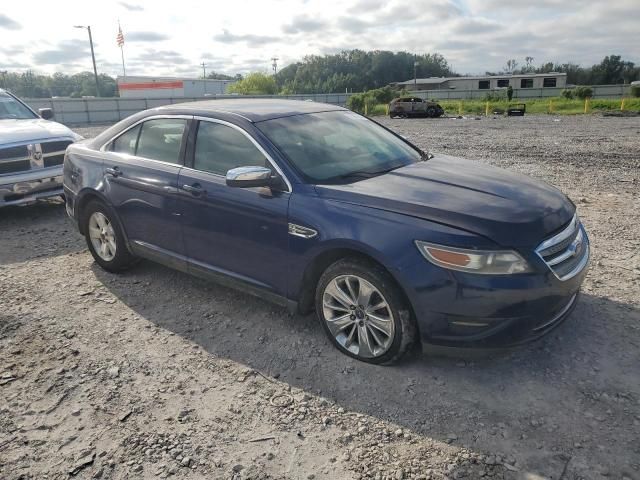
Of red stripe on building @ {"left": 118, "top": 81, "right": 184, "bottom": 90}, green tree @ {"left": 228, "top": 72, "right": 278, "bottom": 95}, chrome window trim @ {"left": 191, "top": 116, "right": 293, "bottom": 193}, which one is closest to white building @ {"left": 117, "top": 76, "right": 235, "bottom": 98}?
red stripe on building @ {"left": 118, "top": 81, "right": 184, "bottom": 90}

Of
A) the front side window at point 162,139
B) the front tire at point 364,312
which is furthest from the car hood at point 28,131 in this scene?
the front tire at point 364,312

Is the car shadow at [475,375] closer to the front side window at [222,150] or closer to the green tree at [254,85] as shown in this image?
the front side window at [222,150]

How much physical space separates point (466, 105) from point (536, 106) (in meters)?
5.51

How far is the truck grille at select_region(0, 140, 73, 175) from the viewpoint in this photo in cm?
681

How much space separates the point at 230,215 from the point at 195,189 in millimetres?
430

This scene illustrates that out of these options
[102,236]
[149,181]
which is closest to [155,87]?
[102,236]

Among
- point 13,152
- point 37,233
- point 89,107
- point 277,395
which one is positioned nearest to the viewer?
point 277,395

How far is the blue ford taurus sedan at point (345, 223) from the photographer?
2947 millimetres

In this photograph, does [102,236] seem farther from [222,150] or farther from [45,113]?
[45,113]

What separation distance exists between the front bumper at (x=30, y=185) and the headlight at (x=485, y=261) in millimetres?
6223

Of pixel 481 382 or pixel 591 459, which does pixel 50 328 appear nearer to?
pixel 481 382

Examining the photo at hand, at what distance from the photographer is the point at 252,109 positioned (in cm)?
421

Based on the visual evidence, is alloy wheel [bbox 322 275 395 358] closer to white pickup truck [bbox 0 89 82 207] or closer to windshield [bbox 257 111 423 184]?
windshield [bbox 257 111 423 184]

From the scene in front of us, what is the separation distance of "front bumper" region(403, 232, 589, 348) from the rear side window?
3.06m
